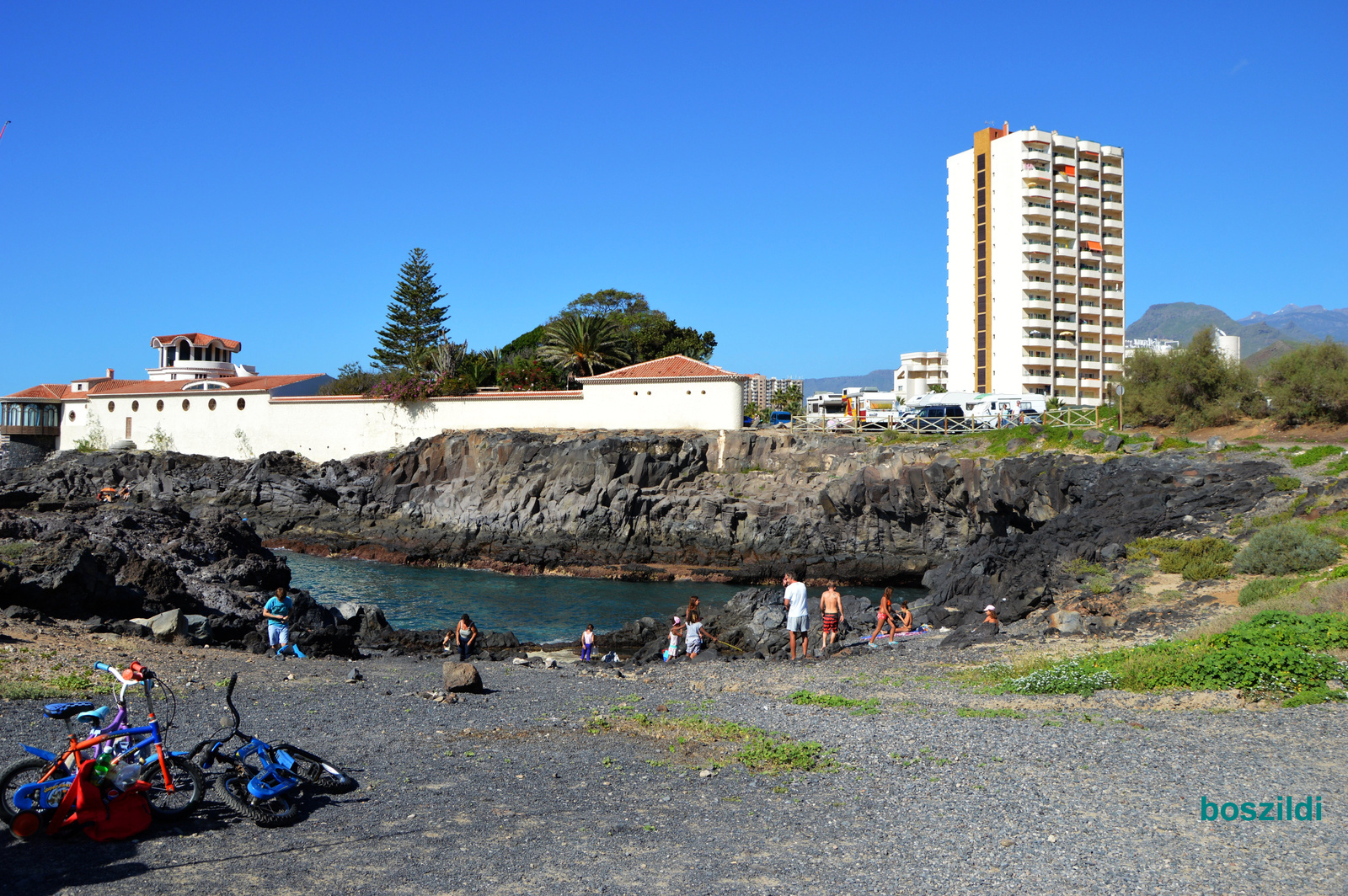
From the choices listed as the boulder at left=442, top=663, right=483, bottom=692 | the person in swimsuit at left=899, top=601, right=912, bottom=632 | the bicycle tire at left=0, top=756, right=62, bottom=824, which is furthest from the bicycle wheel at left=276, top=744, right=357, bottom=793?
the person in swimsuit at left=899, top=601, right=912, bottom=632

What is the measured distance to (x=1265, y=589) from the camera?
53.1 ft

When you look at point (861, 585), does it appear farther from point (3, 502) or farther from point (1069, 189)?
point (1069, 189)

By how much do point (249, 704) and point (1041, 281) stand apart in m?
76.6

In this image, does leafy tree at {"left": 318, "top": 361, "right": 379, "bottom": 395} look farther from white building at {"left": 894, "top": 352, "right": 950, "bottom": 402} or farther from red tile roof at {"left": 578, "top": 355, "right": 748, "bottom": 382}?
white building at {"left": 894, "top": 352, "right": 950, "bottom": 402}

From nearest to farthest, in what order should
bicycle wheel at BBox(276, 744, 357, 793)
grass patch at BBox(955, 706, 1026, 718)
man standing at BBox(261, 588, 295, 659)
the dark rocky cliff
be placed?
bicycle wheel at BBox(276, 744, 357, 793) → grass patch at BBox(955, 706, 1026, 718) → man standing at BBox(261, 588, 295, 659) → the dark rocky cliff

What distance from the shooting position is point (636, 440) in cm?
4278

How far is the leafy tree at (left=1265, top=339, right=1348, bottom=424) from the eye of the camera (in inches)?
1234

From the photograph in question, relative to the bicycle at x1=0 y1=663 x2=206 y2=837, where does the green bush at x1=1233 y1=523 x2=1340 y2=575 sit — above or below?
above

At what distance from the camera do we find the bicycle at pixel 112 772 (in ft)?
21.1

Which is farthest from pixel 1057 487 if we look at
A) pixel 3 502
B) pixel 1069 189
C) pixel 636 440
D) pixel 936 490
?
pixel 1069 189

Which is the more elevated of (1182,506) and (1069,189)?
(1069,189)

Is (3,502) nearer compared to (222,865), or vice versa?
(222,865)

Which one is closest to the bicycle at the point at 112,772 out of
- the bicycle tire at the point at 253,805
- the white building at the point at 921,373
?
the bicycle tire at the point at 253,805

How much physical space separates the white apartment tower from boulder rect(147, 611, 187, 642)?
70.1 meters
